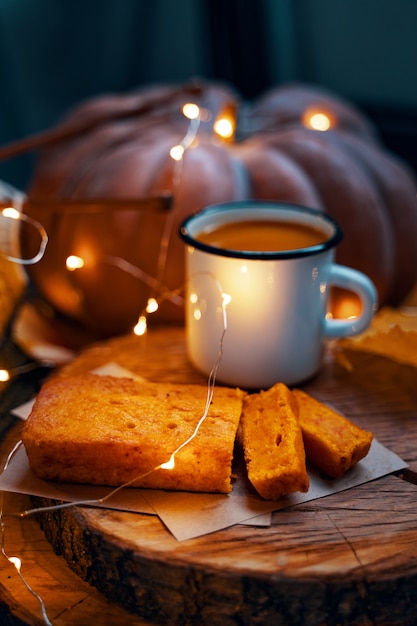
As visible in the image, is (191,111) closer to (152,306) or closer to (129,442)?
(152,306)

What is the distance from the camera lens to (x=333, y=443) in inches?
35.1

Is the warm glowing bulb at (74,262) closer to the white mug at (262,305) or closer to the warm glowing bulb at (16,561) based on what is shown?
the white mug at (262,305)

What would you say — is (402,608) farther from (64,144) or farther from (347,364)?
(64,144)

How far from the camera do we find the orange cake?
88cm

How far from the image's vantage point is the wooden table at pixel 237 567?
77 cm

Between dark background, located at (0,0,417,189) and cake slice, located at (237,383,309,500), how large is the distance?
1493mm

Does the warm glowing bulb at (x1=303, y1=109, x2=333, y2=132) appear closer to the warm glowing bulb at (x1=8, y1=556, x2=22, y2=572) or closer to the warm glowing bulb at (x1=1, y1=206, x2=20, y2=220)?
the warm glowing bulb at (x1=1, y1=206, x2=20, y2=220)

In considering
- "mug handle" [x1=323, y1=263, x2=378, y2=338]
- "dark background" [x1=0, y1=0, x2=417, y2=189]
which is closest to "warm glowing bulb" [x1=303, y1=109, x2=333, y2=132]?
"dark background" [x1=0, y1=0, x2=417, y2=189]

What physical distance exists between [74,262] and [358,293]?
62 cm

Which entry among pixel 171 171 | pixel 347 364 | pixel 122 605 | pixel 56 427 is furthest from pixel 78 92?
pixel 122 605

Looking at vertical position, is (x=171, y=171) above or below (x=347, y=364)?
above

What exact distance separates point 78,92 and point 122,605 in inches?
75.4

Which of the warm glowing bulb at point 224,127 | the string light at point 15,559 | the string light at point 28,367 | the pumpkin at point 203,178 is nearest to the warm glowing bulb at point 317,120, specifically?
the pumpkin at point 203,178

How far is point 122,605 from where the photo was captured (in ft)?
2.74
